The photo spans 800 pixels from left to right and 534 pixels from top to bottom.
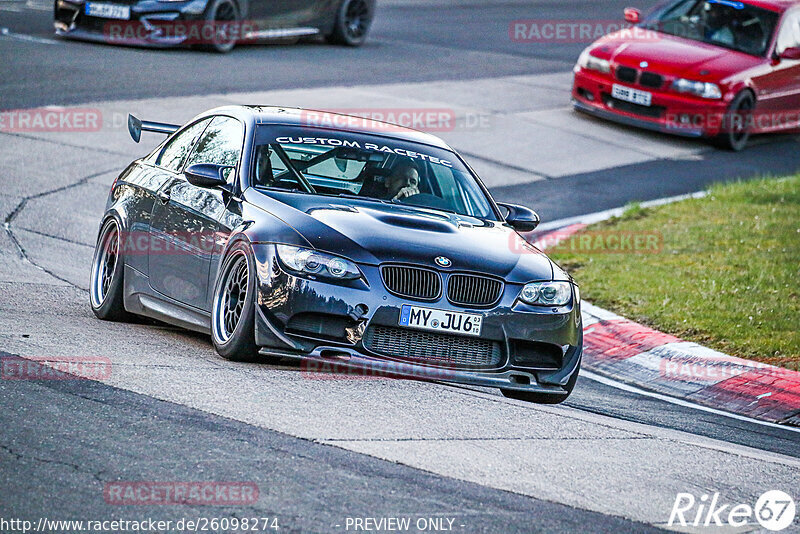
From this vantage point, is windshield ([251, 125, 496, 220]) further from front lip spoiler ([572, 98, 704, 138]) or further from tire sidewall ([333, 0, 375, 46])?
tire sidewall ([333, 0, 375, 46])

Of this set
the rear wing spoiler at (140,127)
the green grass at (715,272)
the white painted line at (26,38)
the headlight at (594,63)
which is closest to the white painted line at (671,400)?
the green grass at (715,272)

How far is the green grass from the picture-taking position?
33.4 ft

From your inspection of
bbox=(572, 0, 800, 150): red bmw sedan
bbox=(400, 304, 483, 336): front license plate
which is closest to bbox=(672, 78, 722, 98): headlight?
bbox=(572, 0, 800, 150): red bmw sedan

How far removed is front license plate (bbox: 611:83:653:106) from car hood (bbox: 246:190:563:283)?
34.5 ft

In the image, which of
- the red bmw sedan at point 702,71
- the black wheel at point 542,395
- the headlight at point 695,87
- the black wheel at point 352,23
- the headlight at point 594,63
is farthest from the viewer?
→ the black wheel at point 352,23

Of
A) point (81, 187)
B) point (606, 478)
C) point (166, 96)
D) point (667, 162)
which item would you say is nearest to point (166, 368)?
point (606, 478)

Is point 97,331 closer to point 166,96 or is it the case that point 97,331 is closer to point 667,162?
point 166,96

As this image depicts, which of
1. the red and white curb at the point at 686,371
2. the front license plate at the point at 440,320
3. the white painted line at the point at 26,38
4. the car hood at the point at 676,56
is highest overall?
the front license plate at the point at 440,320

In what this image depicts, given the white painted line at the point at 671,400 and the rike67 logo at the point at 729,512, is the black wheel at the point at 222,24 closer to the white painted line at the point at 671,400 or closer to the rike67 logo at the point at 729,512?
the white painted line at the point at 671,400

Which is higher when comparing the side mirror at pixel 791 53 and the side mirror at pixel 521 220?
the side mirror at pixel 521 220

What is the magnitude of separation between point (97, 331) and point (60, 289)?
5.54ft

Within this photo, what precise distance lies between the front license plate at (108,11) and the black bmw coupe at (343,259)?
10.5m

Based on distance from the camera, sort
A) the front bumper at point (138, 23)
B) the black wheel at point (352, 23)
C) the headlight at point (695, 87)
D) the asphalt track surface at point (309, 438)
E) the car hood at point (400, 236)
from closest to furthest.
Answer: the asphalt track surface at point (309, 438), the car hood at point (400, 236), the headlight at point (695, 87), the front bumper at point (138, 23), the black wheel at point (352, 23)

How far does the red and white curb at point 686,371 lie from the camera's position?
28.7 feet
